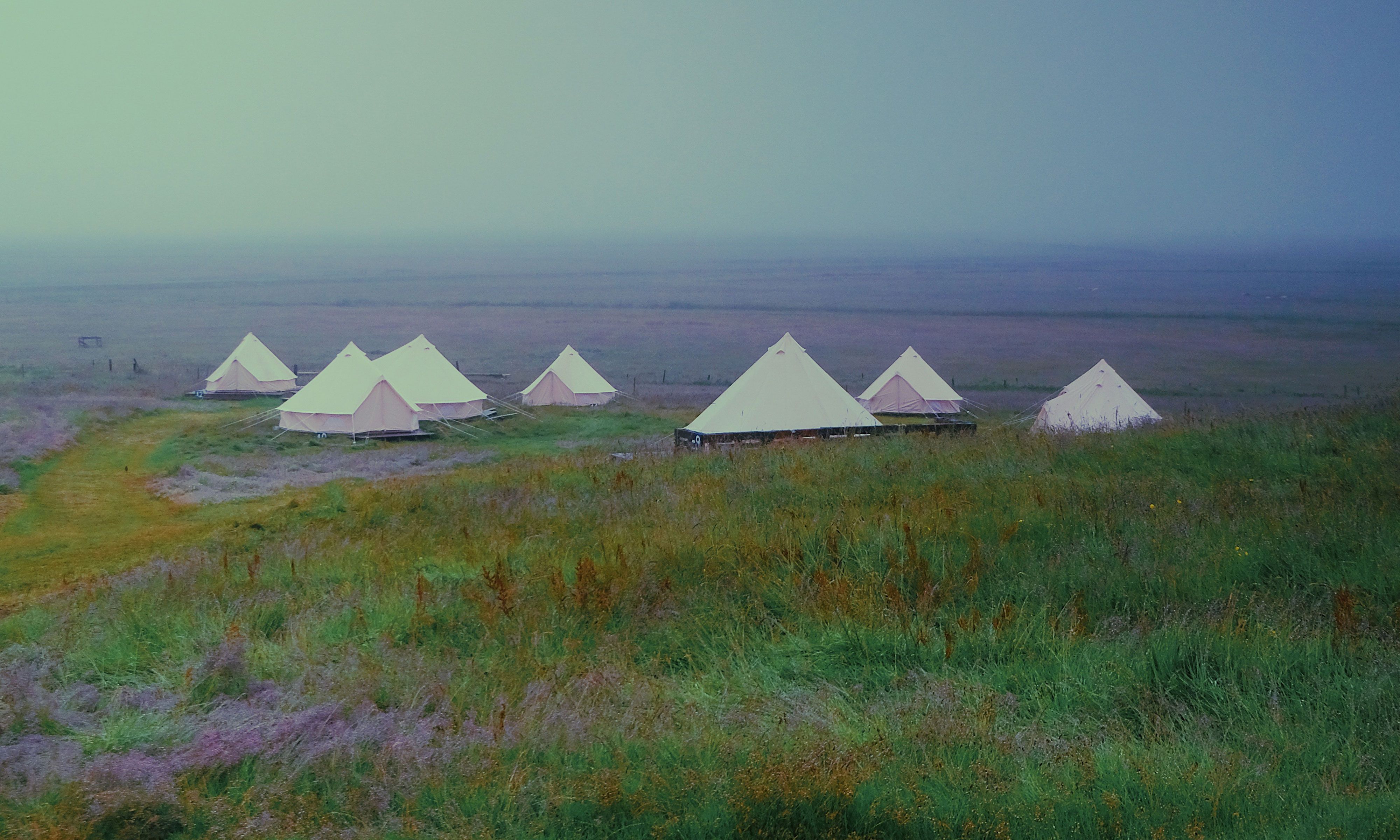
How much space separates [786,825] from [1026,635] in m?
2.33

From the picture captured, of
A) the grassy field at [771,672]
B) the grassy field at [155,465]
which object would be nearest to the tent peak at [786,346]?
the grassy field at [155,465]

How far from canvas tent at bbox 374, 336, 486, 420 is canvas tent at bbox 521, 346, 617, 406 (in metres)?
4.55

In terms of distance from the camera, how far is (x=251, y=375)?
43.2 meters

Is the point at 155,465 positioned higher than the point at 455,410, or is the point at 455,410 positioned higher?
the point at 155,465

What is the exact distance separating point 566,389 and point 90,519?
24.3 m

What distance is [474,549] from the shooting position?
324 inches

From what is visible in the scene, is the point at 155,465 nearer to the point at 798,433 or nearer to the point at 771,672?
the point at 798,433

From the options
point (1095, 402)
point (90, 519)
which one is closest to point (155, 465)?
point (90, 519)

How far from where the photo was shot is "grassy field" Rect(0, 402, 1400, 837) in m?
3.61

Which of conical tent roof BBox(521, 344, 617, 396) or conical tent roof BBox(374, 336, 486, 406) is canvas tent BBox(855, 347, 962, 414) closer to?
conical tent roof BBox(521, 344, 617, 396)

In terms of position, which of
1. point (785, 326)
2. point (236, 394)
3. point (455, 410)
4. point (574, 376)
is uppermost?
point (574, 376)

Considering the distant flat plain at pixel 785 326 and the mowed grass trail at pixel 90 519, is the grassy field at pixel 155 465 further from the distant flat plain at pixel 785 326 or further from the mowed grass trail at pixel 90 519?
the distant flat plain at pixel 785 326

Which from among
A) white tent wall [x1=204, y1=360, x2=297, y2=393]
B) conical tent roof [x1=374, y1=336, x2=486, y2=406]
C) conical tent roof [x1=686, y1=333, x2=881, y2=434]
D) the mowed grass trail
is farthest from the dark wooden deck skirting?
white tent wall [x1=204, y1=360, x2=297, y2=393]

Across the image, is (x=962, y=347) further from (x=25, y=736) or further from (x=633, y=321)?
(x=25, y=736)
